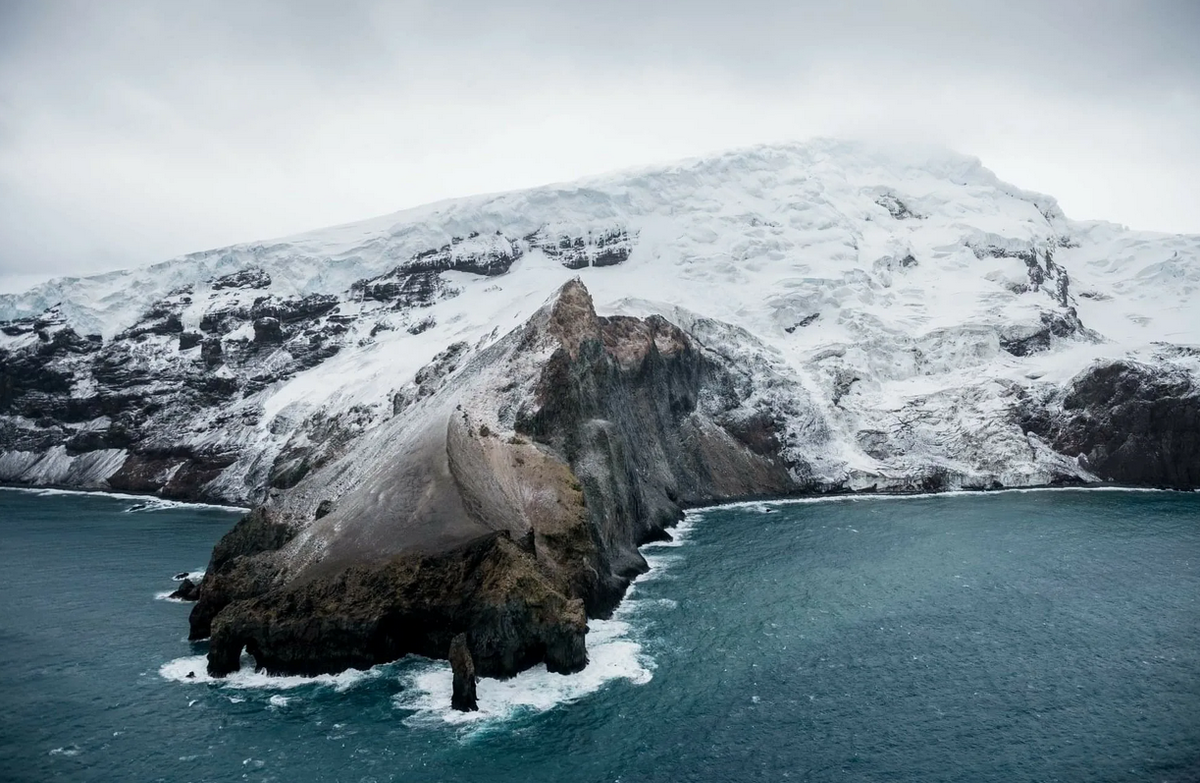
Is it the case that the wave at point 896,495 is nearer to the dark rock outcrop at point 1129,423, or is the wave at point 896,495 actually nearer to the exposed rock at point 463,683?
the dark rock outcrop at point 1129,423

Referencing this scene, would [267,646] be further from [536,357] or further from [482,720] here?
[536,357]

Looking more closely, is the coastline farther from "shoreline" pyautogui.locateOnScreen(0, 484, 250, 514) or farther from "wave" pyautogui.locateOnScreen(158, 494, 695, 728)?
"shoreline" pyautogui.locateOnScreen(0, 484, 250, 514)

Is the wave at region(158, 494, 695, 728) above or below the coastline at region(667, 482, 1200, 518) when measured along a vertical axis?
above

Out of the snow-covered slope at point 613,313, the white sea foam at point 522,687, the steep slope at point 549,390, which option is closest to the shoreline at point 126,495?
the steep slope at point 549,390

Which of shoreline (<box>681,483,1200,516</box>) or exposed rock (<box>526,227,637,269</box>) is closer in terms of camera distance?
shoreline (<box>681,483,1200,516</box>)

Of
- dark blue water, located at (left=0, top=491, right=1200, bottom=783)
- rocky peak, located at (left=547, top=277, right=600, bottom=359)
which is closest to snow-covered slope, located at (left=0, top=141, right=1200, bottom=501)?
rocky peak, located at (left=547, top=277, right=600, bottom=359)

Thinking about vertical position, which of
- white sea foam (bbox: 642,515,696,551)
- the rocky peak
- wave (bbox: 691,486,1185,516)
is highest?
the rocky peak
